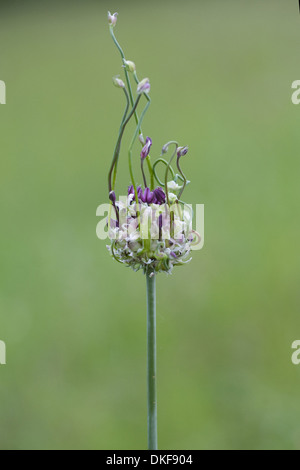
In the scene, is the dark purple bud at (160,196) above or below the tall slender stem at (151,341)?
above

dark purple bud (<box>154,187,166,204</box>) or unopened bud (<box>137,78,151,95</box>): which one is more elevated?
unopened bud (<box>137,78,151,95</box>)

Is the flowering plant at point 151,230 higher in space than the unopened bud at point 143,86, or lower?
lower

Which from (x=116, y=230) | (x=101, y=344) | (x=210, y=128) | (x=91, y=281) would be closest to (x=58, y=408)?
(x=101, y=344)

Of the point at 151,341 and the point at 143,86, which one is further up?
the point at 143,86

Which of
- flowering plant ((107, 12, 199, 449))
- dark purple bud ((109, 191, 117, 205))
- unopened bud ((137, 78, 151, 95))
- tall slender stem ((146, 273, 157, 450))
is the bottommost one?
tall slender stem ((146, 273, 157, 450))

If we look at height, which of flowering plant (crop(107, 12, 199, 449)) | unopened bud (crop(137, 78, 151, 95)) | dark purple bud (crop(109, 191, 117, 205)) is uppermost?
unopened bud (crop(137, 78, 151, 95))

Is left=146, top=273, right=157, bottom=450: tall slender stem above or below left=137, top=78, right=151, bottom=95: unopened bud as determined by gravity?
below

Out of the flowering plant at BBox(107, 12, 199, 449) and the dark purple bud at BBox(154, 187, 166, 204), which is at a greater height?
the dark purple bud at BBox(154, 187, 166, 204)

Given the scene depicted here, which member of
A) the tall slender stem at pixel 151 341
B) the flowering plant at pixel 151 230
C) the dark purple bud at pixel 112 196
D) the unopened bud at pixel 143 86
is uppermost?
the unopened bud at pixel 143 86

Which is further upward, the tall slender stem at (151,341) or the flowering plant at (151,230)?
the flowering plant at (151,230)

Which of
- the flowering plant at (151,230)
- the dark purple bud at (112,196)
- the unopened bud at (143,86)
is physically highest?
the unopened bud at (143,86)
